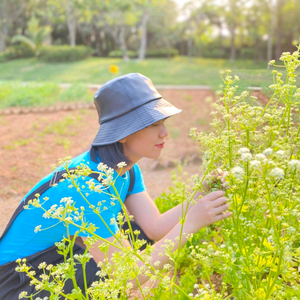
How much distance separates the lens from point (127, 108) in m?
1.88

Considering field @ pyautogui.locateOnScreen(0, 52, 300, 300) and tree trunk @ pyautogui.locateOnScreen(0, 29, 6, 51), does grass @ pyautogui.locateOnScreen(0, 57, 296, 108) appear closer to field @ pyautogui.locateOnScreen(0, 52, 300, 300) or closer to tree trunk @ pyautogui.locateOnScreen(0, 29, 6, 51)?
field @ pyautogui.locateOnScreen(0, 52, 300, 300)

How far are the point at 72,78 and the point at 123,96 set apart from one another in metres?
13.1

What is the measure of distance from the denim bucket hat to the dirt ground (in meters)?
1.36

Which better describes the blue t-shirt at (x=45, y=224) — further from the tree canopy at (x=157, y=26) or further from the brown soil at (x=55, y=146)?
the tree canopy at (x=157, y=26)

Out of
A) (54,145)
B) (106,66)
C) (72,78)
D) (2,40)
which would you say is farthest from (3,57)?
(54,145)

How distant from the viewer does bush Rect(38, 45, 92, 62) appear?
2055 centimetres

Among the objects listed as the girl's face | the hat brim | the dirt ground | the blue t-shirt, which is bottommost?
the dirt ground

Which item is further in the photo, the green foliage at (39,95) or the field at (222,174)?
the green foliage at (39,95)

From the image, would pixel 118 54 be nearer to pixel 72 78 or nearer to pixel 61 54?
pixel 61 54

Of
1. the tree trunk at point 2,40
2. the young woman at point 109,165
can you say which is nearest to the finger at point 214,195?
the young woman at point 109,165

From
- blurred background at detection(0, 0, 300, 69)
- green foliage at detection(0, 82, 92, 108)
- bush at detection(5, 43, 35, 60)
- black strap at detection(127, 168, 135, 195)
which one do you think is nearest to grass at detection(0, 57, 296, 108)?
green foliage at detection(0, 82, 92, 108)

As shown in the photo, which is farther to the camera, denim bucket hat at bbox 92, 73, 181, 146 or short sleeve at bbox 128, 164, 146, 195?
short sleeve at bbox 128, 164, 146, 195

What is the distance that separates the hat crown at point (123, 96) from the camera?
1890mm

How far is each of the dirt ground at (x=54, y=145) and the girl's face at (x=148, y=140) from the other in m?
1.37
